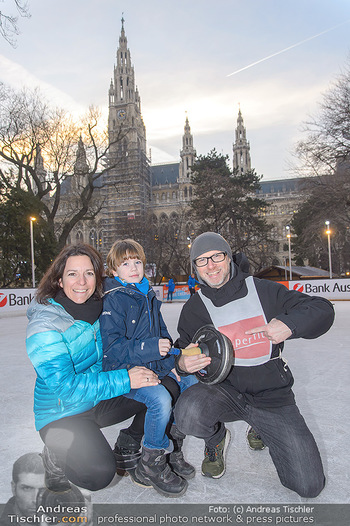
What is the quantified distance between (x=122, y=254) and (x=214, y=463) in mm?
1275

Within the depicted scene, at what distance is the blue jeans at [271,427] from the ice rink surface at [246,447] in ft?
0.34

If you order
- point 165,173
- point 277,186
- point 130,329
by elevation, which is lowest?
point 130,329

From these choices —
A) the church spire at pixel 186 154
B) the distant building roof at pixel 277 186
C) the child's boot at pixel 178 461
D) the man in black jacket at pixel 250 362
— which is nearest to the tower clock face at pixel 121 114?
the church spire at pixel 186 154

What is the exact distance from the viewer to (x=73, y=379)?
6.19 ft

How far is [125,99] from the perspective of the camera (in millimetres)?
65812

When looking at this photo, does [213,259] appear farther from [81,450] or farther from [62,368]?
[81,450]

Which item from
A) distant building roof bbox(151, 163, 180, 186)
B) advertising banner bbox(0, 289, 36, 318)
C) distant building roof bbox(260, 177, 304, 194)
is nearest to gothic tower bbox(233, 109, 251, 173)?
distant building roof bbox(260, 177, 304, 194)

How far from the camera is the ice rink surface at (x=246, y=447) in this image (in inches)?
76.7

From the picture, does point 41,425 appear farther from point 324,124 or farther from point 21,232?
point 21,232

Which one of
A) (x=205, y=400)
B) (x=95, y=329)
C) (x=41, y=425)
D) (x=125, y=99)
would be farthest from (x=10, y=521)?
(x=125, y=99)

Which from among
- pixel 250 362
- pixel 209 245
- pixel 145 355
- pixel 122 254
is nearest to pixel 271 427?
pixel 250 362

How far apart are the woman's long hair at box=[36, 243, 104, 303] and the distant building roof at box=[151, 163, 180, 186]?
70.2 m

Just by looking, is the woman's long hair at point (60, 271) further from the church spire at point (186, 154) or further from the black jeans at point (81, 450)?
the church spire at point (186, 154)

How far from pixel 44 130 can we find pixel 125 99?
4820cm
